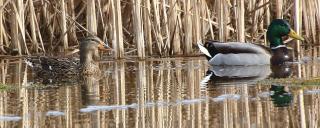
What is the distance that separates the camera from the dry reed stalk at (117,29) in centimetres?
1577

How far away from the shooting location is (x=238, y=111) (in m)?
9.90

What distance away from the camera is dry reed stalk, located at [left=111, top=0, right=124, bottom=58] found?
51.7 ft

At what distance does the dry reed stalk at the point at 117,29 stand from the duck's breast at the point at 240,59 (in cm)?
155

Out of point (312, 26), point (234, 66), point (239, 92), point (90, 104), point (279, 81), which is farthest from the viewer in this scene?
point (312, 26)

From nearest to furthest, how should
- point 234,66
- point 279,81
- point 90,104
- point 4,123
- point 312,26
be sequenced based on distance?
point 4,123, point 90,104, point 279,81, point 234,66, point 312,26

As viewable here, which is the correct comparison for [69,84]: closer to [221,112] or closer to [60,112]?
[60,112]

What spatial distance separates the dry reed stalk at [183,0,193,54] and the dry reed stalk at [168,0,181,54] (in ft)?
0.52

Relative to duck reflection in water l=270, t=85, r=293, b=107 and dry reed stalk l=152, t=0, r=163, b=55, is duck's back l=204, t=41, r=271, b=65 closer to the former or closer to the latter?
dry reed stalk l=152, t=0, r=163, b=55

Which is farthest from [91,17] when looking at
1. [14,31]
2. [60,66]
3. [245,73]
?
[245,73]

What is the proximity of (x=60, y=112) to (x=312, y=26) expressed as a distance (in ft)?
27.5

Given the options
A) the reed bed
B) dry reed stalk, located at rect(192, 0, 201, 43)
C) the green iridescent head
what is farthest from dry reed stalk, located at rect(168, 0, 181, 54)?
the green iridescent head

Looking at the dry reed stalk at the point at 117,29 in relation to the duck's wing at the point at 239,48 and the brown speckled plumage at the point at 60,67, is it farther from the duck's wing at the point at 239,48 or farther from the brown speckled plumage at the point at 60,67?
the duck's wing at the point at 239,48

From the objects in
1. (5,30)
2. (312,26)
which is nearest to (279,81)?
(312,26)

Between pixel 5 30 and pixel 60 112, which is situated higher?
pixel 5 30
